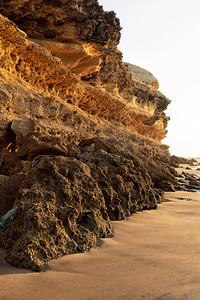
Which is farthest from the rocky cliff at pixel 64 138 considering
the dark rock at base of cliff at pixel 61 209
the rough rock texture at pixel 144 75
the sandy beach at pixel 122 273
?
the rough rock texture at pixel 144 75

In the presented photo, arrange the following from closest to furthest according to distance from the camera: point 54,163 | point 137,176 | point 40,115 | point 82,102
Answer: point 54,163 < point 137,176 < point 40,115 < point 82,102

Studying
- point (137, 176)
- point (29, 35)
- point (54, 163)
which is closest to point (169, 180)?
point (137, 176)

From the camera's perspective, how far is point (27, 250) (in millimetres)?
1493

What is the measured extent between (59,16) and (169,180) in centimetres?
1076

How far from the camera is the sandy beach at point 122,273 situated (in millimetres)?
1176

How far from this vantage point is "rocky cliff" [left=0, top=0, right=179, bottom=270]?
1804 mm

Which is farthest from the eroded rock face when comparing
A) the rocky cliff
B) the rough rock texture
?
the rough rock texture

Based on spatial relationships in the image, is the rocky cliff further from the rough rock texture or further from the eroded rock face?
the rough rock texture

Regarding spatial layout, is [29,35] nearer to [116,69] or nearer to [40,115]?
[40,115]

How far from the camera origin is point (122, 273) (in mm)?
1438

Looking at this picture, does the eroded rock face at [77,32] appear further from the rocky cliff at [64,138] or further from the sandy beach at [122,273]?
the sandy beach at [122,273]

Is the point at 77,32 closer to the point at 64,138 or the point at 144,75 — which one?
the point at 64,138

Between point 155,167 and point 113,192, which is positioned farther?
point 155,167

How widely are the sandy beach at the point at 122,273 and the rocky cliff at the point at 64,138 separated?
0.45ft
